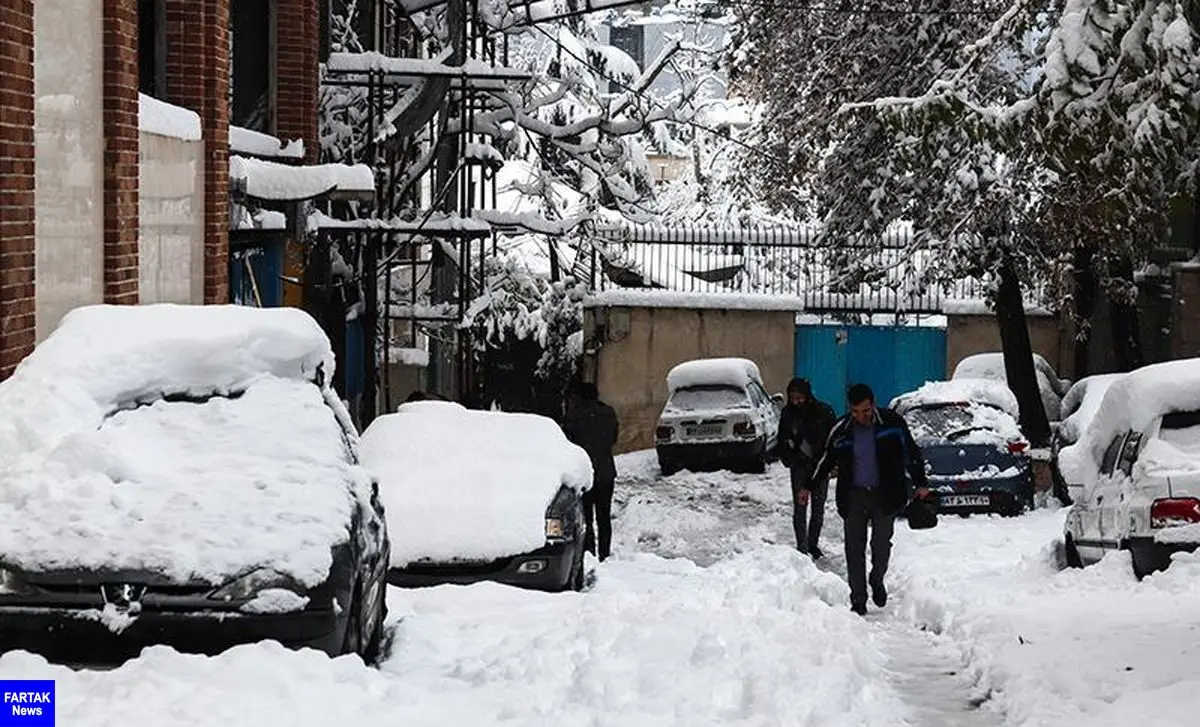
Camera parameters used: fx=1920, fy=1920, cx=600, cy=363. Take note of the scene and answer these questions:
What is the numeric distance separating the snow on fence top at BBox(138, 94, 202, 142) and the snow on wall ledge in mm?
18962

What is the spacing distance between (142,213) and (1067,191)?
12.7 meters

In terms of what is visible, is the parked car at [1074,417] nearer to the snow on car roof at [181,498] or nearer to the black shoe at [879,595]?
the black shoe at [879,595]

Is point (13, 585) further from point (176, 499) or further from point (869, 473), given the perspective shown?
point (869, 473)

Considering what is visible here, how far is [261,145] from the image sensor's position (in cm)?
2083

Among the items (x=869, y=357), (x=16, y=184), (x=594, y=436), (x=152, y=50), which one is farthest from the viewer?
(x=869, y=357)

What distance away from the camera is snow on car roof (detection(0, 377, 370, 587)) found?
319 inches

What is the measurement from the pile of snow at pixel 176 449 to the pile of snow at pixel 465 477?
3.03 m

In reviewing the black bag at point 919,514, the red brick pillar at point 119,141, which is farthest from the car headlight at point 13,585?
the black bag at point 919,514

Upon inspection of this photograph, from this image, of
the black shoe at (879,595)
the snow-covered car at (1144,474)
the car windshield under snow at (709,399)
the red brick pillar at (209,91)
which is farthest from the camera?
the car windshield under snow at (709,399)

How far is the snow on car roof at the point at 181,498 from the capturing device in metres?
8.09

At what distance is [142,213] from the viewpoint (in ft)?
48.9

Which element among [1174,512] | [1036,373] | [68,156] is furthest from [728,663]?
[1036,373]

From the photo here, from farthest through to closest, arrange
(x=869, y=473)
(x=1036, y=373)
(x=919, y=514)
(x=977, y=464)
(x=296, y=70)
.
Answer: (x=1036, y=373)
(x=977, y=464)
(x=296, y=70)
(x=919, y=514)
(x=869, y=473)

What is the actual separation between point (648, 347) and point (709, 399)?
227 inches
